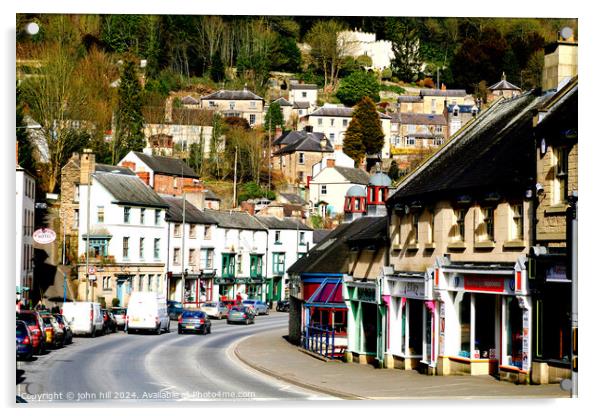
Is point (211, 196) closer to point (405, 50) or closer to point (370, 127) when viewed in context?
point (370, 127)

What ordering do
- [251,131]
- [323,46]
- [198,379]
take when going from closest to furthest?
[198,379]
[323,46]
[251,131]

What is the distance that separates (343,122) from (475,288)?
119ft

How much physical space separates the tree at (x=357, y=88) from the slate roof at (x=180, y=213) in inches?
335

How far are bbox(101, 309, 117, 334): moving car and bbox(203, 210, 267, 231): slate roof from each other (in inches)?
276

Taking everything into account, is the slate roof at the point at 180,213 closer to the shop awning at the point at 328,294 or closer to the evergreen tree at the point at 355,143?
the shop awning at the point at 328,294

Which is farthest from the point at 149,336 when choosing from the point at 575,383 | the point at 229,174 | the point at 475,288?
the point at 575,383

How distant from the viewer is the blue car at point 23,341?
38.2 meters

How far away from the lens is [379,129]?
6050cm

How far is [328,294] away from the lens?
Result: 5334 cm

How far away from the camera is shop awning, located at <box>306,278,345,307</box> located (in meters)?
51.9

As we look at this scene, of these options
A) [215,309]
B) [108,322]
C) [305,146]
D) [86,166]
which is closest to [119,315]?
[108,322]

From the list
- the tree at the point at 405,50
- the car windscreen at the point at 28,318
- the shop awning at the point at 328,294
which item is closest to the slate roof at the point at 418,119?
the tree at the point at 405,50

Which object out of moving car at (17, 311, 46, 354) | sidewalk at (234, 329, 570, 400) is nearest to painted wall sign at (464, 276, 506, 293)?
sidewalk at (234, 329, 570, 400)
